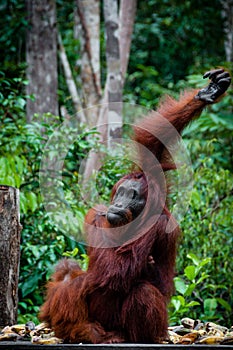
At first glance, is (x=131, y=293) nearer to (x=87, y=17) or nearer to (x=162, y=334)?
(x=162, y=334)

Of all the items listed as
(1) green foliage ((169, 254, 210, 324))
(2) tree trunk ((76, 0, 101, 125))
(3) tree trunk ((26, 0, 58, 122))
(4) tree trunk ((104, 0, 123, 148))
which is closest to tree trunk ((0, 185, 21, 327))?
(1) green foliage ((169, 254, 210, 324))

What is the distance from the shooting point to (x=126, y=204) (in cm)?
355

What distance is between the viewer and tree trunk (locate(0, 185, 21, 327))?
3.75 m

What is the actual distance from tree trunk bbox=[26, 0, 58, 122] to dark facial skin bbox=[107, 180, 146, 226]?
12.7ft

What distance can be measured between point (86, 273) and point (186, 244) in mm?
2615

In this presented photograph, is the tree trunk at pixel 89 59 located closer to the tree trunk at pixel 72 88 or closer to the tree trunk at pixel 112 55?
the tree trunk at pixel 72 88

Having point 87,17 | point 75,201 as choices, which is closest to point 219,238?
point 75,201

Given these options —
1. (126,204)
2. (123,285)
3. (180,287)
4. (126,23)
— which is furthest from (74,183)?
(126,23)

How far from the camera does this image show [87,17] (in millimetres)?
8297

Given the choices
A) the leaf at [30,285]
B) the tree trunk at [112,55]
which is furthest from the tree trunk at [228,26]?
the leaf at [30,285]

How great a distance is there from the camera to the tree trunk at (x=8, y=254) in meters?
3.75

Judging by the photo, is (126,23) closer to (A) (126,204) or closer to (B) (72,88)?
(B) (72,88)

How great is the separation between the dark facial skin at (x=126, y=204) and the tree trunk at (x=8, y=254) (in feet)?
2.04

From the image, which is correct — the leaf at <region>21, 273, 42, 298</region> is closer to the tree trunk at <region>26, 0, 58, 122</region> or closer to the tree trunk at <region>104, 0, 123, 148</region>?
the tree trunk at <region>104, 0, 123, 148</region>
